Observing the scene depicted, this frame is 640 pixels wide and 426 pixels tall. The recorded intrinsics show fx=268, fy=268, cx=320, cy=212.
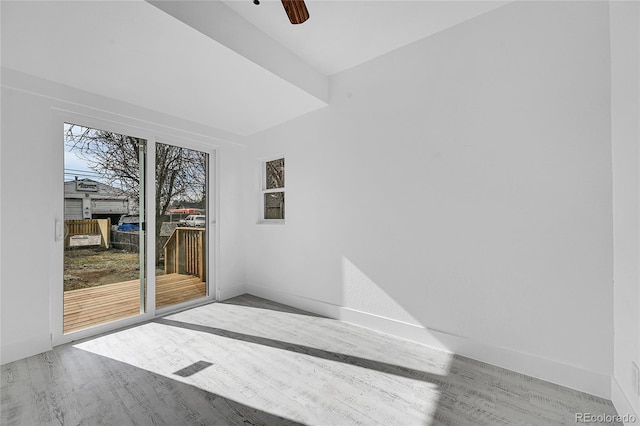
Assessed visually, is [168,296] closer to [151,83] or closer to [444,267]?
[151,83]

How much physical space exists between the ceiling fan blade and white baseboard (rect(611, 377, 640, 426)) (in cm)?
280

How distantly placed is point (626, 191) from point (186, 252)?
4267 mm

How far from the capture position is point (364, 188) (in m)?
2.88

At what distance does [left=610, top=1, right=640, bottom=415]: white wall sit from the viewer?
1420 millimetres

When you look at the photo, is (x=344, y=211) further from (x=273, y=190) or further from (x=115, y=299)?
(x=115, y=299)

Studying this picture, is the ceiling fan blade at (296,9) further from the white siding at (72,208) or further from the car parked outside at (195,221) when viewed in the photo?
the car parked outside at (195,221)

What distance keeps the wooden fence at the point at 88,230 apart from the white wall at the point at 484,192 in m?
2.33

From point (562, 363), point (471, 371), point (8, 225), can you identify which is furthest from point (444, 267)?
point (8, 225)

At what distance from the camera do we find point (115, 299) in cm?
306

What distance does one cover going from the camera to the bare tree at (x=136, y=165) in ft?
9.15

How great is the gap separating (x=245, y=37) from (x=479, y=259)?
2652 mm

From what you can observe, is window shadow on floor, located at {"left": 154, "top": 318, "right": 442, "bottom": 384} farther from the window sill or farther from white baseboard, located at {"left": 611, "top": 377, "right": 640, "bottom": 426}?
the window sill

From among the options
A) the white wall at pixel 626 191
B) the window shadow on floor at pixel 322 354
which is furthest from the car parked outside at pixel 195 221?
the white wall at pixel 626 191

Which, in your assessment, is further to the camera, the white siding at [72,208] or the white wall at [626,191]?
the white siding at [72,208]
